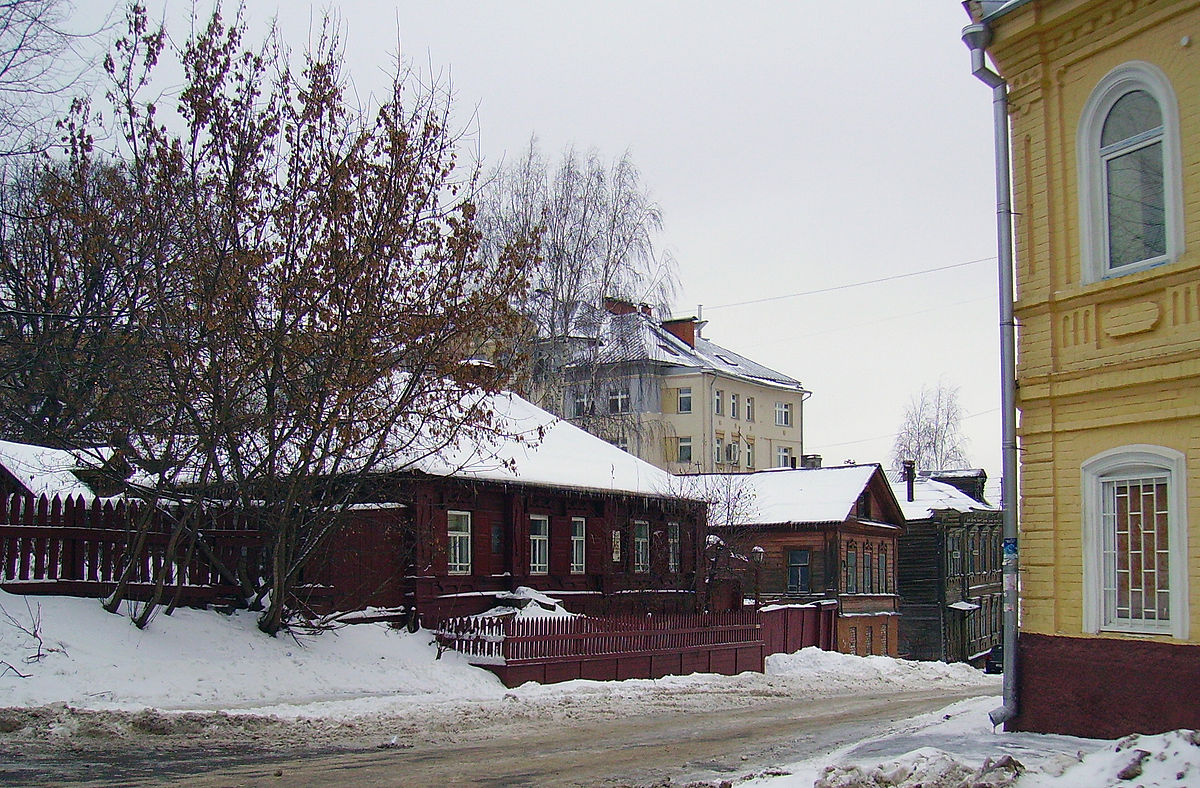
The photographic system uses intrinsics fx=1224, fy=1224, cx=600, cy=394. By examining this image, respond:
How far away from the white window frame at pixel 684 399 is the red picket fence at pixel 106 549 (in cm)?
4173

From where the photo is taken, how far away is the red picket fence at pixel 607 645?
65.6ft

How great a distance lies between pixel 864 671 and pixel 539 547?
29.6 ft

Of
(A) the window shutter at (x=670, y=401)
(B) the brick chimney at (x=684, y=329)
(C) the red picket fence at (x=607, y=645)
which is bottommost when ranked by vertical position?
(C) the red picket fence at (x=607, y=645)

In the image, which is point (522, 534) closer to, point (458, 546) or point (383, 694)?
point (458, 546)

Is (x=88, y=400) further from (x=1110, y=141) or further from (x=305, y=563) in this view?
(x=1110, y=141)

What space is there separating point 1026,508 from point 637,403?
42.7m

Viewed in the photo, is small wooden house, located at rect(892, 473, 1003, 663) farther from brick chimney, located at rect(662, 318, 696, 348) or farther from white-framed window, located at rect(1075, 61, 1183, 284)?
white-framed window, located at rect(1075, 61, 1183, 284)

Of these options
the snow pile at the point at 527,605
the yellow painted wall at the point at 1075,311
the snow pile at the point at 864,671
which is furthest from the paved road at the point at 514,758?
the snow pile at the point at 864,671

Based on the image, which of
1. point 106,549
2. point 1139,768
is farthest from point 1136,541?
point 106,549

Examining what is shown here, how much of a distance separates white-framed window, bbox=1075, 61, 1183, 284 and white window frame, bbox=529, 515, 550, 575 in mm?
15250

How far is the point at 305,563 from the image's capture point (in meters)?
19.0

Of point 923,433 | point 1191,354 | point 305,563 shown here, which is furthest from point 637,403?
point 1191,354

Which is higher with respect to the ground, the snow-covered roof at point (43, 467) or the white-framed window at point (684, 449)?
the white-framed window at point (684, 449)

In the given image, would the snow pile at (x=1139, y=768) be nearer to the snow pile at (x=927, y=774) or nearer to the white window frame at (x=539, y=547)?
the snow pile at (x=927, y=774)
